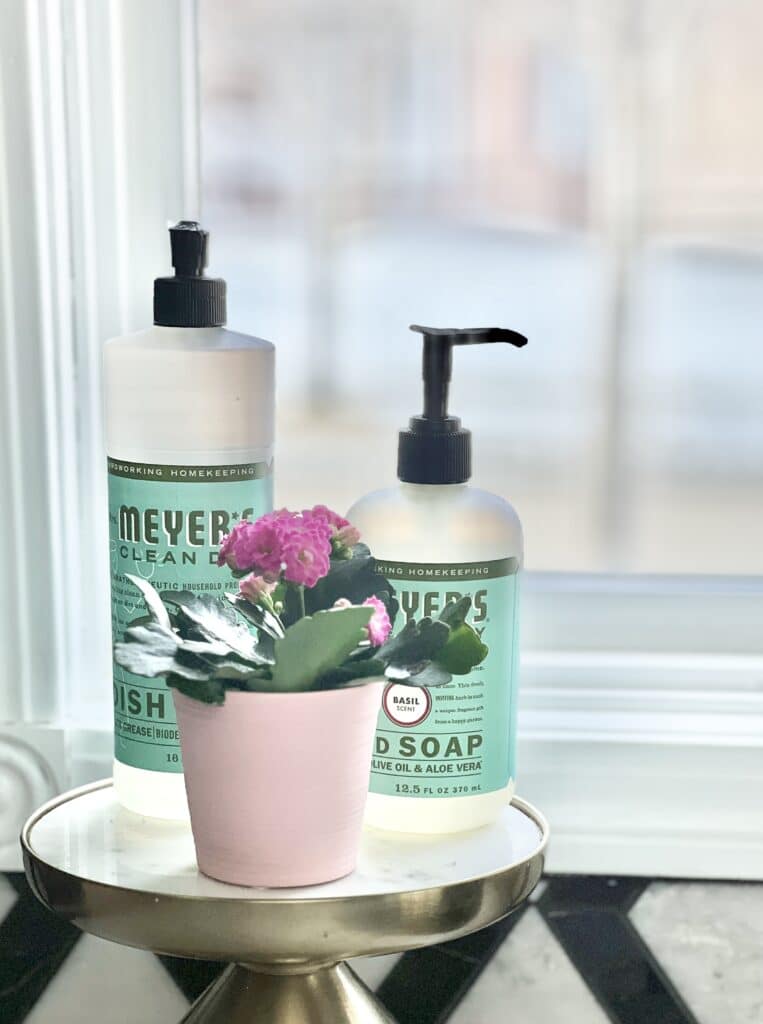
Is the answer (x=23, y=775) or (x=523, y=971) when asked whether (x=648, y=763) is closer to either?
(x=523, y=971)

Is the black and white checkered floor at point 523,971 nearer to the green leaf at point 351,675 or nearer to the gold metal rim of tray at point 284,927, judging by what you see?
the gold metal rim of tray at point 284,927

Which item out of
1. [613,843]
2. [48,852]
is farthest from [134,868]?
[613,843]

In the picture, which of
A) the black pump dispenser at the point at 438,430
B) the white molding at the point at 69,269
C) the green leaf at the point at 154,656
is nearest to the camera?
the green leaf at the point at 154,656

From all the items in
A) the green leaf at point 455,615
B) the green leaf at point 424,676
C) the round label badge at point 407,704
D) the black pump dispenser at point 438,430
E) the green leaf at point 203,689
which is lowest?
the round label badge at point 407,704

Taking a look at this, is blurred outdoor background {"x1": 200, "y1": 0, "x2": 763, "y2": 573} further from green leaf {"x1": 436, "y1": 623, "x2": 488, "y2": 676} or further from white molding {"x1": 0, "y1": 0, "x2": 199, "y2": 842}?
green leaf {"x1": 436, "y1": 623, "x2": 488, "y2": 676}

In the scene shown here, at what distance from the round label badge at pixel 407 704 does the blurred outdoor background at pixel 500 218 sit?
0.85 ft

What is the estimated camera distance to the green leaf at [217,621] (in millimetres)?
509

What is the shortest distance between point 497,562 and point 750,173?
1.26 ft

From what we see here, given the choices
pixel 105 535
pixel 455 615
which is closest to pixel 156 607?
pixel 455 615

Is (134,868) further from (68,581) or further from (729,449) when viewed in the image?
(729,449)

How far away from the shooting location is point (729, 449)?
84 centimetres

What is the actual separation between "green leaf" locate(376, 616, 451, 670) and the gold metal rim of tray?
0.09m

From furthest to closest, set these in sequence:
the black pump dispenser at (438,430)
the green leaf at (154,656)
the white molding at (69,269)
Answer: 1. the white molding at (69,269)
2. the black pump dispenser at (438,430)
3. the green leaf at (154,656)

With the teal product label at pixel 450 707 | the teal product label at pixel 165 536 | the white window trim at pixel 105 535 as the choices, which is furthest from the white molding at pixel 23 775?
the teal product label at pixel 450 707
